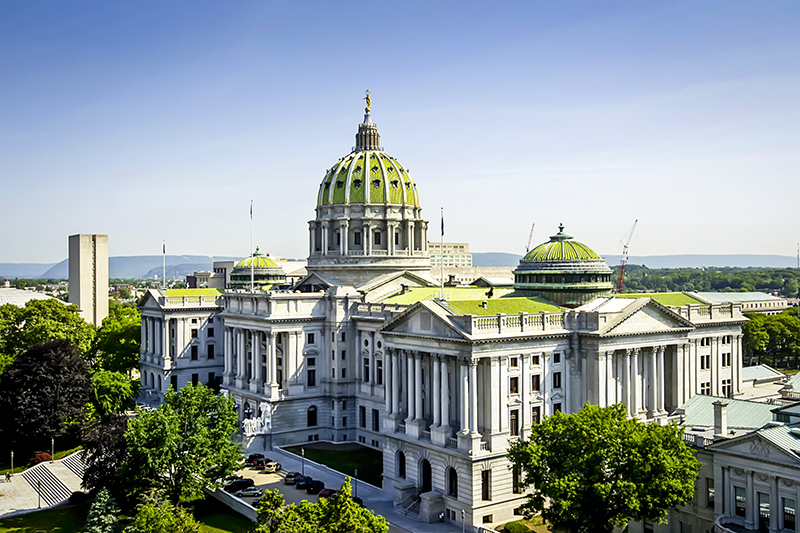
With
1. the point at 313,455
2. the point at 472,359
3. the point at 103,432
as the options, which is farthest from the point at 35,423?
the point at 472,359

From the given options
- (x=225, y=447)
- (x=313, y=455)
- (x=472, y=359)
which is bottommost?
(x=313, y=455)

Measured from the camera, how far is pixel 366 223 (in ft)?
374

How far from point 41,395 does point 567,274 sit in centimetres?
6640

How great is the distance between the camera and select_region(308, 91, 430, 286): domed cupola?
11369 cm

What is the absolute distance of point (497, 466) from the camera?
68.9 meters

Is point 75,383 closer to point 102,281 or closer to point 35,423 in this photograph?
point 35,423

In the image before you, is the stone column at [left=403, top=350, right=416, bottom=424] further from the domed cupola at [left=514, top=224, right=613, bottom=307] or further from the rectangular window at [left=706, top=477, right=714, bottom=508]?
the rectangular window at [left=706, top=477, right=714, bottom=508]

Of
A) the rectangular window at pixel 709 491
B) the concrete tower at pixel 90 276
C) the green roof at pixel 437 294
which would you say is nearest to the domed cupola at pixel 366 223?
the green roof at pixel 437 294

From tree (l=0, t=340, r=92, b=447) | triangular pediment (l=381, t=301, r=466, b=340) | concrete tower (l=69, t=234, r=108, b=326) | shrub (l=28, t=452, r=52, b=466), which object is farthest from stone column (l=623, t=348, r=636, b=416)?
concrete tower (l=69, t=234, r=108, b=326)

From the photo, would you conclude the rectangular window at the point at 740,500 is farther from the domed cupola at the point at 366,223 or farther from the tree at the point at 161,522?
the domed cupola at the point at 366,223

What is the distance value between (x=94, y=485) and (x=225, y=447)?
45.7ft

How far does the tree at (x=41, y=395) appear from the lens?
96.2 m

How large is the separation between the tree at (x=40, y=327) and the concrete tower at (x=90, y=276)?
43999 mm

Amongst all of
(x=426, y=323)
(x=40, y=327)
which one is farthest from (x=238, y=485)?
(x=40, y=327)
